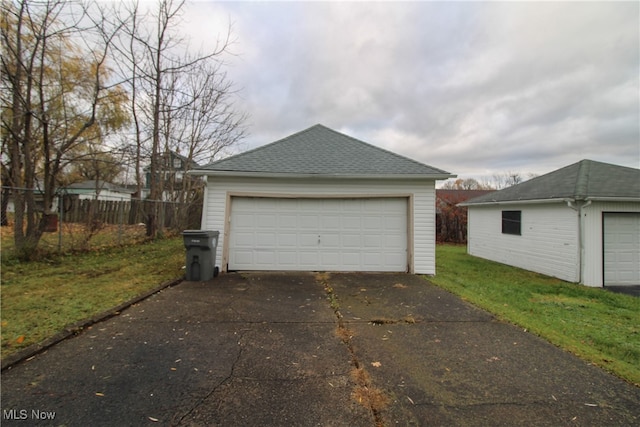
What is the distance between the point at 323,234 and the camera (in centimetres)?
770

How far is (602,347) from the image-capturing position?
12.0ft

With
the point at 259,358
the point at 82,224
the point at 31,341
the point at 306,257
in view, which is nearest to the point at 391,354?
the point at 259,358

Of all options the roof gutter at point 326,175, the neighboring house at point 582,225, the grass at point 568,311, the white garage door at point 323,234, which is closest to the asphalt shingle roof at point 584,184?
the neighboring house at point 582,225

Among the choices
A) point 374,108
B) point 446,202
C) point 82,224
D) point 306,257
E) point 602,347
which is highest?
point 374,108

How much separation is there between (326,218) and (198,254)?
334 centimetres

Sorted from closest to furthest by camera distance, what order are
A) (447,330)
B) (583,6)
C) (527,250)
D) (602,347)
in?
1. (602,347)
2. (447,330)
3. (583,6)
4. (527,250)

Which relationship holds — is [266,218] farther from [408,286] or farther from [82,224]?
[82,224]

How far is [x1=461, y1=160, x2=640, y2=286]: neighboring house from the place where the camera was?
26.1 ft

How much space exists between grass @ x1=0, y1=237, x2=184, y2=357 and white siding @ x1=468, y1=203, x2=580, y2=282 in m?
11.0

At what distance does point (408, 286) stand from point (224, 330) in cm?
417

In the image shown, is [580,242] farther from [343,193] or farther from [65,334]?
[65,334]

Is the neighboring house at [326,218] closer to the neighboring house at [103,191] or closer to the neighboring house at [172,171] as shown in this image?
the neighboring house at [172,171]

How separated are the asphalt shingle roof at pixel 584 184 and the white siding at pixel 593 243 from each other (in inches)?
16.8

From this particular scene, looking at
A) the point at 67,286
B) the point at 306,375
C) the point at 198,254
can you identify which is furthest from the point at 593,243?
the point at 67,286
